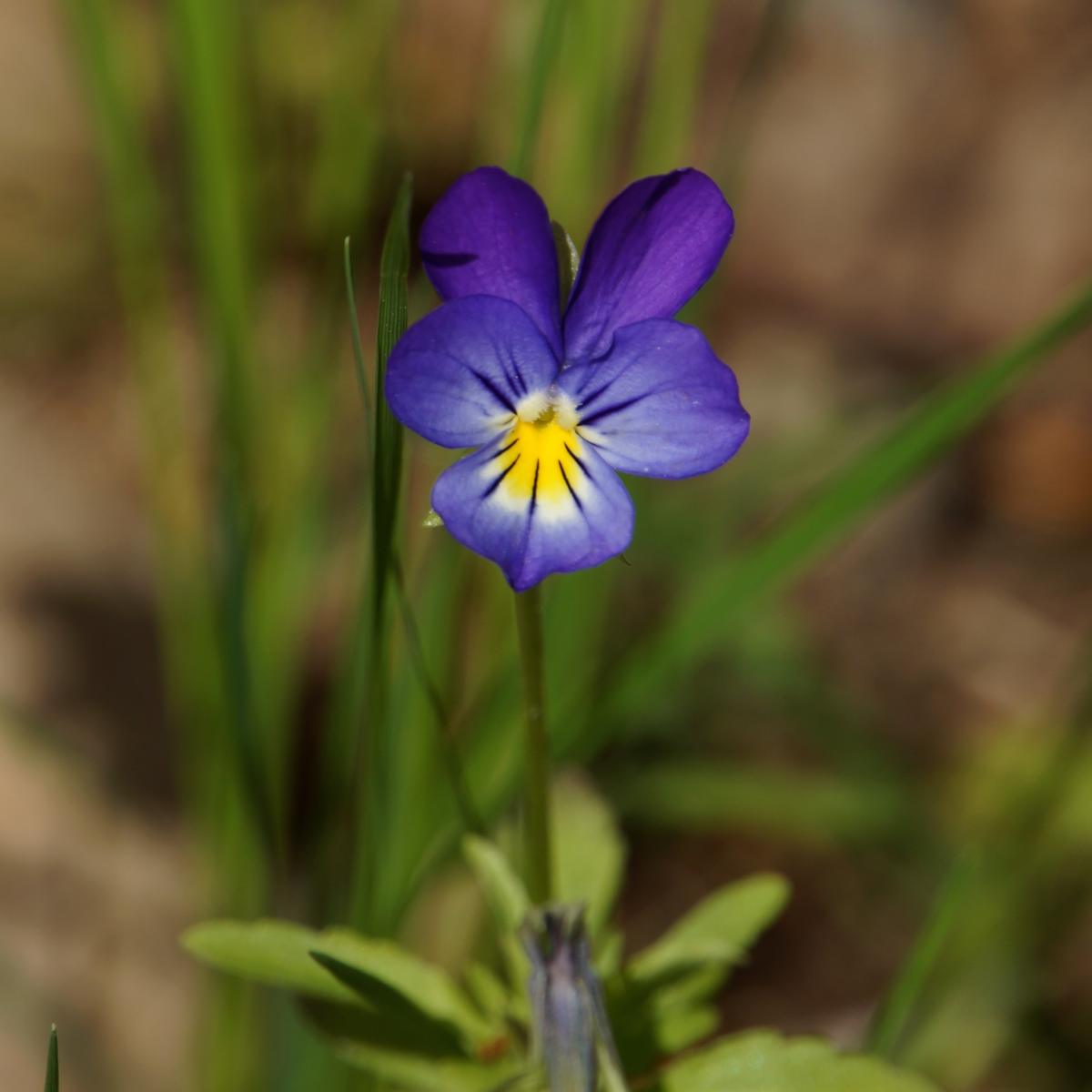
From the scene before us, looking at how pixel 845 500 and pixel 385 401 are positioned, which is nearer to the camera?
pixel 385 401

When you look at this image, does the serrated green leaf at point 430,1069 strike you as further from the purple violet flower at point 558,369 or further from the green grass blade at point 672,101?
the green grass blade at point 672,101

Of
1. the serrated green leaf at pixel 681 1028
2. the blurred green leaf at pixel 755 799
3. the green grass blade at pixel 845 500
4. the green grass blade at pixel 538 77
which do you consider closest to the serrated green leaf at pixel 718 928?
the serrated green leaf at pixel 681 1028

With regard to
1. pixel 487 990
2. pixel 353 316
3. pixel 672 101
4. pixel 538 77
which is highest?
pixel 672 101

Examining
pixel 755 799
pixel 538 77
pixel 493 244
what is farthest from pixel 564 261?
pixel 755 799

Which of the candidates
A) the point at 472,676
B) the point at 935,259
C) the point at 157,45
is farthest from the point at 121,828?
the point at 935,259

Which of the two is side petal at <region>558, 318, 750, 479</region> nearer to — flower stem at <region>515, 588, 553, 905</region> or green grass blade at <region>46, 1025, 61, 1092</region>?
flower stem at <region>515, 588, 553, 905</region>

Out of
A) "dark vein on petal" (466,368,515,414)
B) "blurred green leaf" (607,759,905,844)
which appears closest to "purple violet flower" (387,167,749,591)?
"dark vein on petal" (466,368,515,414)

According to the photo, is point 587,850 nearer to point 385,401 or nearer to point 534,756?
point 534,756
